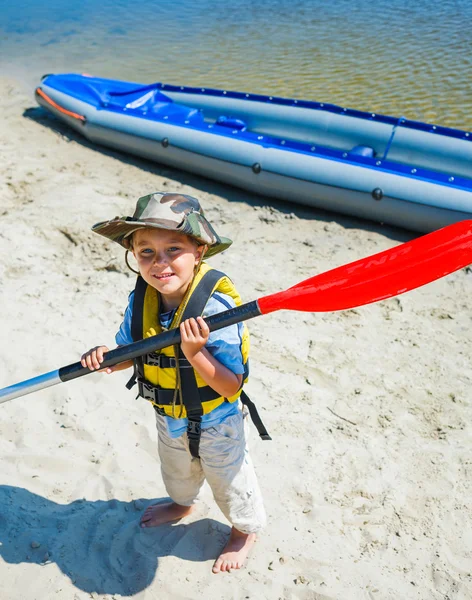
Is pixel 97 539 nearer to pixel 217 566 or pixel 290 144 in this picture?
pixel 217 566

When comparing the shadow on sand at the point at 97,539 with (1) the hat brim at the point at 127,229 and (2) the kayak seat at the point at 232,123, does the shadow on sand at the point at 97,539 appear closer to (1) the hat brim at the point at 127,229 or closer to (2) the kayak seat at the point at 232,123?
(1) the hat brim at the point at 127,229

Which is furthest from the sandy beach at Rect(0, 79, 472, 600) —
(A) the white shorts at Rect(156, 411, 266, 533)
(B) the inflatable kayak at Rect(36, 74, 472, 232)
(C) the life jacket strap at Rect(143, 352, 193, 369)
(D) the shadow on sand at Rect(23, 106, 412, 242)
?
(C) the life jacket strap at Rect(143, 352, 193, 369)

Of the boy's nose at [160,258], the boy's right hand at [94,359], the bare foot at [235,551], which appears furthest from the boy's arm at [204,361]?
the bare foot at [235,551]

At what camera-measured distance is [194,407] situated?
94.9 inches

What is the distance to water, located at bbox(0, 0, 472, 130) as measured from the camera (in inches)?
369

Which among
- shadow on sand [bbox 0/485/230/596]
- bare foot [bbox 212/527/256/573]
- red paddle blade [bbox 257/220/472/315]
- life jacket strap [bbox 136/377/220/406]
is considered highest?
red paddle blade [bbox 257/220/472/315]

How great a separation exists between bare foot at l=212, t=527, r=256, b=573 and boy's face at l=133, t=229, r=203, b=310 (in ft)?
4.57

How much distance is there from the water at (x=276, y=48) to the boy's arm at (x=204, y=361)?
6862 millimetres

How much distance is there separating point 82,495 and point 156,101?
6.21m

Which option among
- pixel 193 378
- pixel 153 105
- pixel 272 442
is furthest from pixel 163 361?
pixel 153 105

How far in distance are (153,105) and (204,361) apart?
21.6 feet

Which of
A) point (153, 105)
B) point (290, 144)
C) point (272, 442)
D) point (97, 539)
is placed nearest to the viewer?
point (97, 539)

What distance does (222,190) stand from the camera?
22.6ft

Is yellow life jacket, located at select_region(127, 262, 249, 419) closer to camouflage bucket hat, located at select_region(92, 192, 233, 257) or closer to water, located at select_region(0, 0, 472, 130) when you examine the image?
camouflage bucket hat, located at select_region(92, 192, 233, 257)
